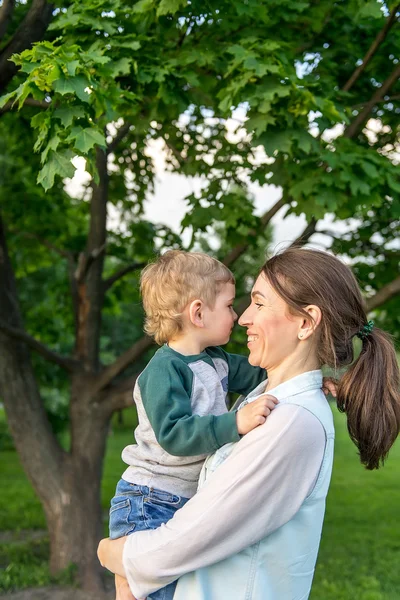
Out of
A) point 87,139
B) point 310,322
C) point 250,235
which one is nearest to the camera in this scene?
point 310,322

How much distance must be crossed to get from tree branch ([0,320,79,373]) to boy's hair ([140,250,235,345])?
4491 mm

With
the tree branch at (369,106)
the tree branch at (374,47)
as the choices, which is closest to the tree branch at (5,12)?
the tree branch at (374,47)

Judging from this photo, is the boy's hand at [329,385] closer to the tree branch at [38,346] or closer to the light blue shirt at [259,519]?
the light blue shirt at [259,519]

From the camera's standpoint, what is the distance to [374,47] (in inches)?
245

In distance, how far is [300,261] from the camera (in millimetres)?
2115

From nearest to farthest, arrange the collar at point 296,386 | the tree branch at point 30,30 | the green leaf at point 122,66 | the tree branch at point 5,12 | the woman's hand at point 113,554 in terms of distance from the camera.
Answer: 1. the collar at point 296,386
2. the woman's hand at point 113,554
3. the green leaf at point 122,66
4. the tree branch at point 5,12
5. the tree branch at point 30,30

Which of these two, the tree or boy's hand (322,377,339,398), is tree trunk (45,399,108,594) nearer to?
the tree

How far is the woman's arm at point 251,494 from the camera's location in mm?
1876

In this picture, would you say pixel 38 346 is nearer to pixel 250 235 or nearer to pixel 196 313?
A: pixel 250 235

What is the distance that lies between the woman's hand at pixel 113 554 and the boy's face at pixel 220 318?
0.69 metres

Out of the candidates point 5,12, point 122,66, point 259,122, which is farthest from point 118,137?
point 259,122

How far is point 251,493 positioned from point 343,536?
9231 millimetres

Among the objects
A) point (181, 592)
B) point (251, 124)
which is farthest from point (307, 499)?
point (251, 124)

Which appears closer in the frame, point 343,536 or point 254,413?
point 254,413
